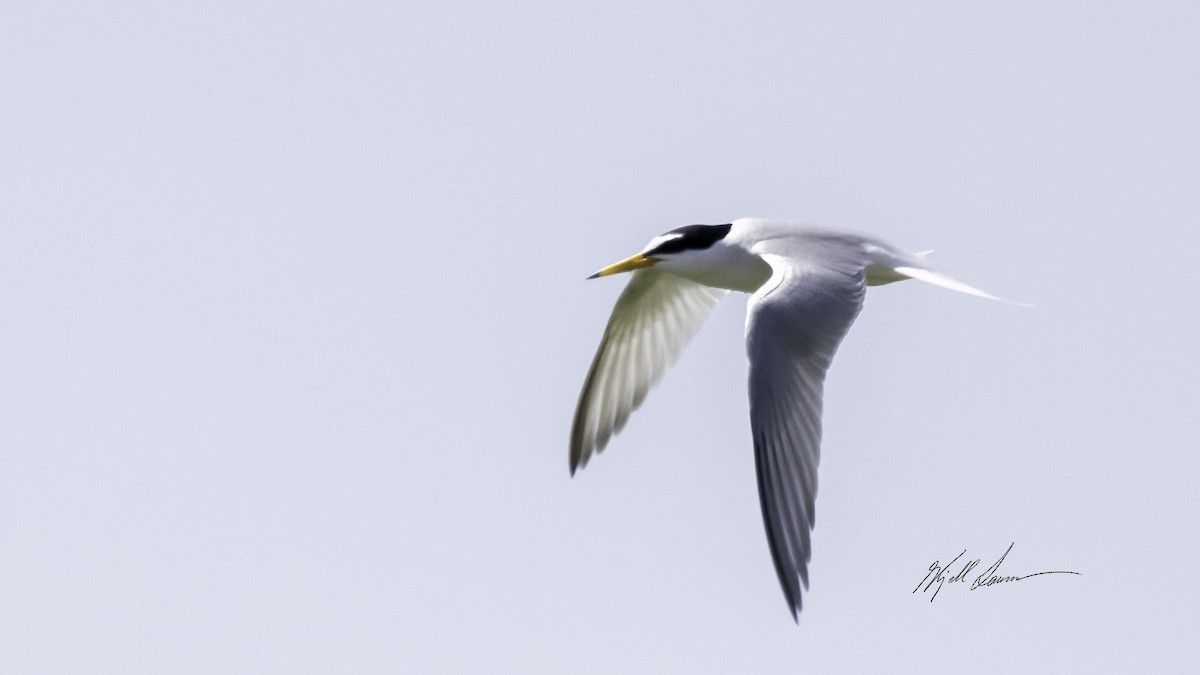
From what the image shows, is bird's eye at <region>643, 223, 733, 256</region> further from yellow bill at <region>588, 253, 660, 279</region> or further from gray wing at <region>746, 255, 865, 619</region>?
gray wing at <region>746, 255, 865, 619</region>

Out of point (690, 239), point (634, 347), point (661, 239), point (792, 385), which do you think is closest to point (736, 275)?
point (690, 239)

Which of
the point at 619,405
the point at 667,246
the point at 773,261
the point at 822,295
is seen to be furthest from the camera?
the point at 619,405

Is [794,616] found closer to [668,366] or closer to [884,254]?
[884,254]

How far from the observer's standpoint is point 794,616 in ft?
26.9

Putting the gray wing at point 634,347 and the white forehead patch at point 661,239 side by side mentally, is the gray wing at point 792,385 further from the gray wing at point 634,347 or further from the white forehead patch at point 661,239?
the gray wing at point 634,347

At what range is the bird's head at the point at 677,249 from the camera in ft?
38.1

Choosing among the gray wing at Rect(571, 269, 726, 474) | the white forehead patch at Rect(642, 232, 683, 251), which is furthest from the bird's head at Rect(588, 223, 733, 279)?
the gray wing at Rect(571, 269, 726, 474)

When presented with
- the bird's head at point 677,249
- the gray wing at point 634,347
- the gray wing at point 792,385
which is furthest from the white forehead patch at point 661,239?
the gray wing at point 792,385

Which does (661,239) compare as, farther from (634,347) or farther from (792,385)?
(792,385)

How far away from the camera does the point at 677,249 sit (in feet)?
38.7

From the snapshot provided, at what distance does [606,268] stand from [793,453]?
127 inches

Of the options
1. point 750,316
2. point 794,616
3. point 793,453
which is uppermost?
point 750,316

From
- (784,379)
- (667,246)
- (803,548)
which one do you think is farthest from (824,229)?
(803,548)

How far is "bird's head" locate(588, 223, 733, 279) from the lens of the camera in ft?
38.1
